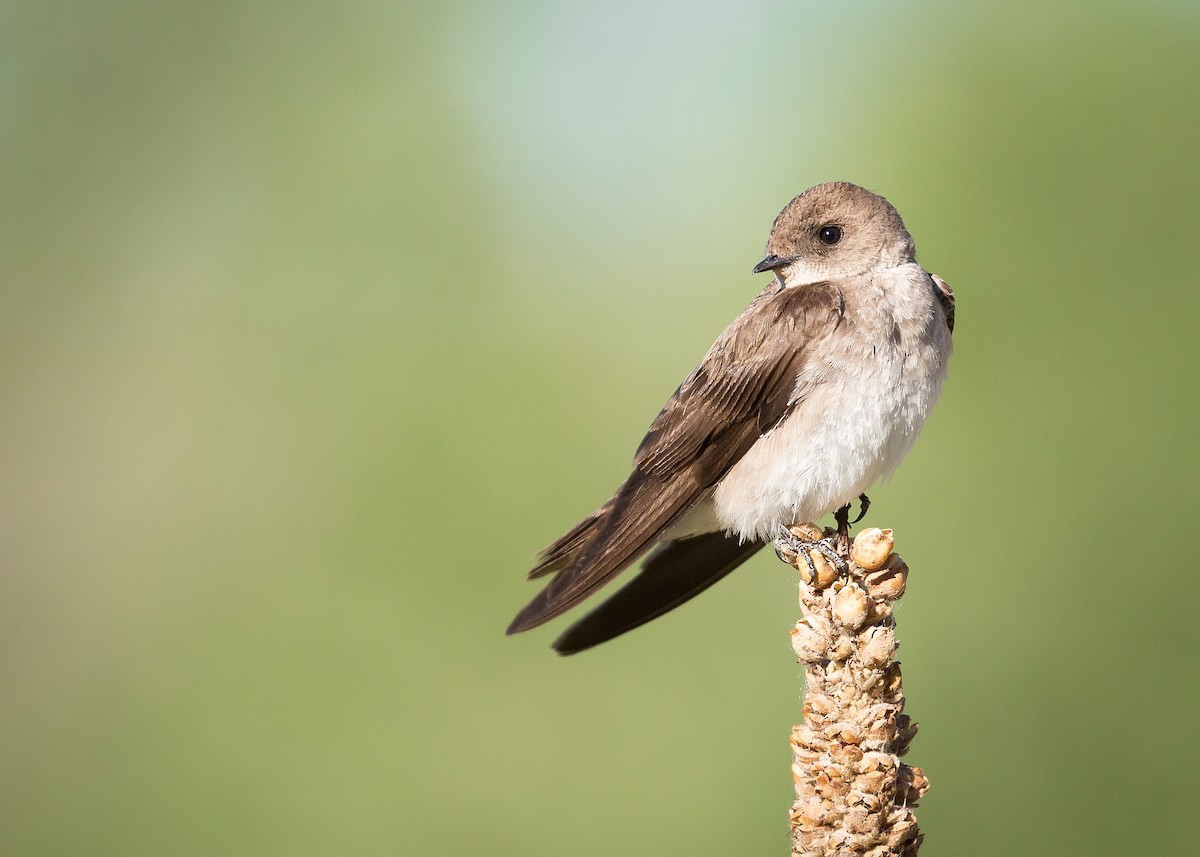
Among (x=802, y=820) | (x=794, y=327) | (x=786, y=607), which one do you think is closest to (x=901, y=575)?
(x=802, y=820)

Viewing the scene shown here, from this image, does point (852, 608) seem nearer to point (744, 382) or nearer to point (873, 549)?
point (873, 549)

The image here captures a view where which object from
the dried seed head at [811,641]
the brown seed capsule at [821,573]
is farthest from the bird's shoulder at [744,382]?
the dried seed head at [811,641]

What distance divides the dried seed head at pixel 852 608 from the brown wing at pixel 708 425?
3.06 feet

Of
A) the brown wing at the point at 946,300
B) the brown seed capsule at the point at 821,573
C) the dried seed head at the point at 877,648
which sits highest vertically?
the brown wing at the point at 946,300

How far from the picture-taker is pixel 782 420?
3154 mm

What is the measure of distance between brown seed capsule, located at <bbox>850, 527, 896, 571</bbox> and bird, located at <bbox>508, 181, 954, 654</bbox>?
2.84 ft

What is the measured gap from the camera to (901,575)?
2164 millimetres

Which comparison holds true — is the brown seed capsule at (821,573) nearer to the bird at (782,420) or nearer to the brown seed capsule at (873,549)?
the brown seed capsule at (873,549)

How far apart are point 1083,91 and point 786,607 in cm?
333

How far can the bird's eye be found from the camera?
3326mm

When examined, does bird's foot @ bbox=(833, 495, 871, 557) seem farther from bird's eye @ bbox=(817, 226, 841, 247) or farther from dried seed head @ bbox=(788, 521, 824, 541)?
bird's eye @ bbox=(817, 226, 841, 247)

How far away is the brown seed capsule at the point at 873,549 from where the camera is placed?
2.12 m

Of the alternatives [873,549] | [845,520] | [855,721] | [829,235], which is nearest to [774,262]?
[829,235]

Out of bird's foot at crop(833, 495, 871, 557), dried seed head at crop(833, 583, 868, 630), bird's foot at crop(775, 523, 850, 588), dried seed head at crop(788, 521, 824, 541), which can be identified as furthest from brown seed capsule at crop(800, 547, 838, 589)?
dried seed head at crop(788, 521, 824, 541)
